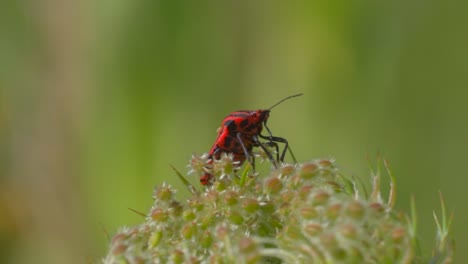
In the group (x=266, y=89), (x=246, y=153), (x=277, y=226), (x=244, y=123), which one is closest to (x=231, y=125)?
(x=244, y=123)

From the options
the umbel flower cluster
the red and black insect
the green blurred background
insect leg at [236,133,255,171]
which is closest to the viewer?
the umbel flower cluster

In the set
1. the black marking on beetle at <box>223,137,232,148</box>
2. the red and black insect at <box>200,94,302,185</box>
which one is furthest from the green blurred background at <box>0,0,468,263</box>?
the black marking on beetle at <box>223,137,232,148</box>

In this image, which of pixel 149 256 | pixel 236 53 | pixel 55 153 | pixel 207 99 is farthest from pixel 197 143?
pixel 149 256

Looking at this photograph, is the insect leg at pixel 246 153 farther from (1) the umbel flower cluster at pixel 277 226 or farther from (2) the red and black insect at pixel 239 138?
(1) the umbel flower cluster at pixel 277 226

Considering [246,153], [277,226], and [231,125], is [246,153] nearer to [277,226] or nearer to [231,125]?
[231,125]

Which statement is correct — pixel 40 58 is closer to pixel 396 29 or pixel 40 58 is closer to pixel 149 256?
pixel 396 29

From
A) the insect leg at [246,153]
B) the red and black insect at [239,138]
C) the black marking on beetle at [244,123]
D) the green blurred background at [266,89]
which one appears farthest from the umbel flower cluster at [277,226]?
the green blurred background at [266,89]

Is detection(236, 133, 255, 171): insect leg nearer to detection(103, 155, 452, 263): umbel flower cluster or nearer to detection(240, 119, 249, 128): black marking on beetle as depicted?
detection(240, 119, 249, 128): black marking on beetle

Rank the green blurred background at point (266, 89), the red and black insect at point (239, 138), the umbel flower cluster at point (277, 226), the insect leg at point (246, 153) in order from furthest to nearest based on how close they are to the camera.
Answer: the green blurred background at point (266, 89) < the red and black insect at point (239, 138) < the insect leg at point (246, 153) < the umbel flower cluster at point (277, 226)
